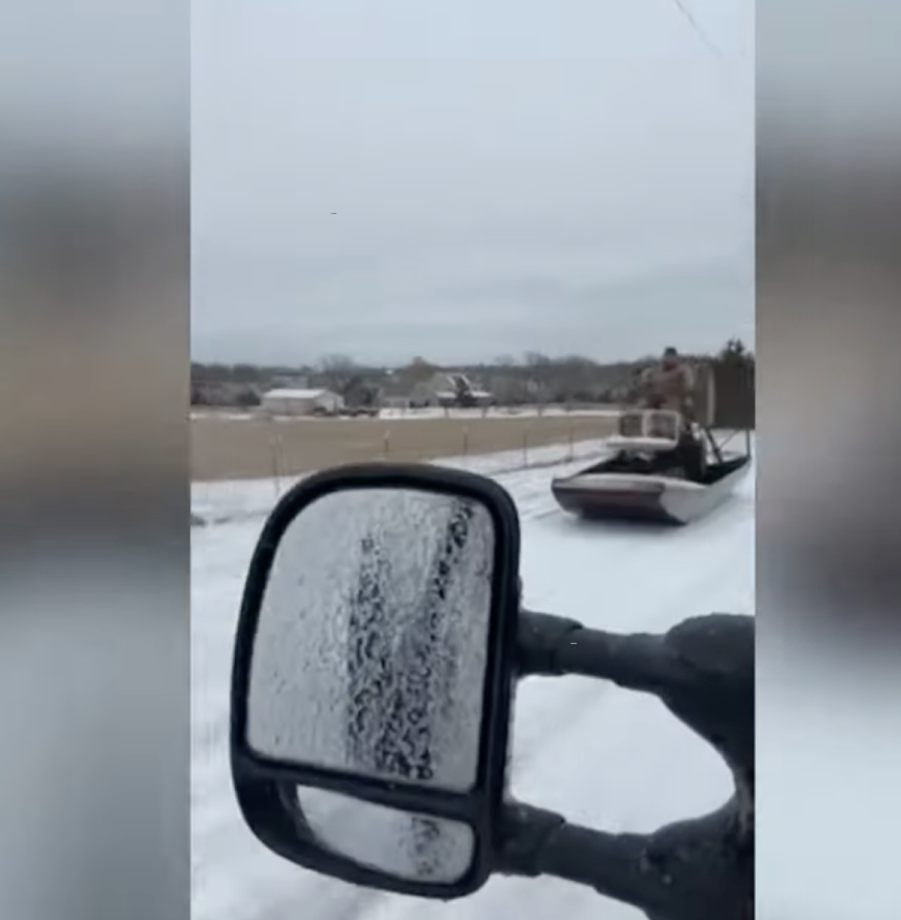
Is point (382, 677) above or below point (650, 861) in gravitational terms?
above

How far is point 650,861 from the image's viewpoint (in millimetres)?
933

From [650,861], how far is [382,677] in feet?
0.94

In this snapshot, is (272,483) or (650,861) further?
(272,483)

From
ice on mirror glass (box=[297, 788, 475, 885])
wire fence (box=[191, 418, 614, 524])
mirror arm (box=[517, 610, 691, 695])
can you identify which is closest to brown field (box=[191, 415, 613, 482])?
wire fence (box=[191, 418, 614, 524])

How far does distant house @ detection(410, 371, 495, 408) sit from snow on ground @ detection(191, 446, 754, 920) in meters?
0.06

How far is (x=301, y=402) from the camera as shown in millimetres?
1038

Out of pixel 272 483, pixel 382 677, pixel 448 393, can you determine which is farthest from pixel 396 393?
pixel 382 677

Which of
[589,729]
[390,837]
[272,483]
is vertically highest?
[272,483]

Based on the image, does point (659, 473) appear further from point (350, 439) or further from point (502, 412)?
point (350, 439)

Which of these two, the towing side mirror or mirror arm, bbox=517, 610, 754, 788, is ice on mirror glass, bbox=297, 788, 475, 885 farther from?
mirror arm, bbox=517, 610, 754, 788

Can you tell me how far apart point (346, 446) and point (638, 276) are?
0.31 metres

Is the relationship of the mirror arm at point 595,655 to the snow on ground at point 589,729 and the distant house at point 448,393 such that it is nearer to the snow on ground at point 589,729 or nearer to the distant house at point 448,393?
the snow on ground at point 589,729

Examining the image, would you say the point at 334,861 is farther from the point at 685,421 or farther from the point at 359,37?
the point at 359,37

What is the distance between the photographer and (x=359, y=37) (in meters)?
1.01
